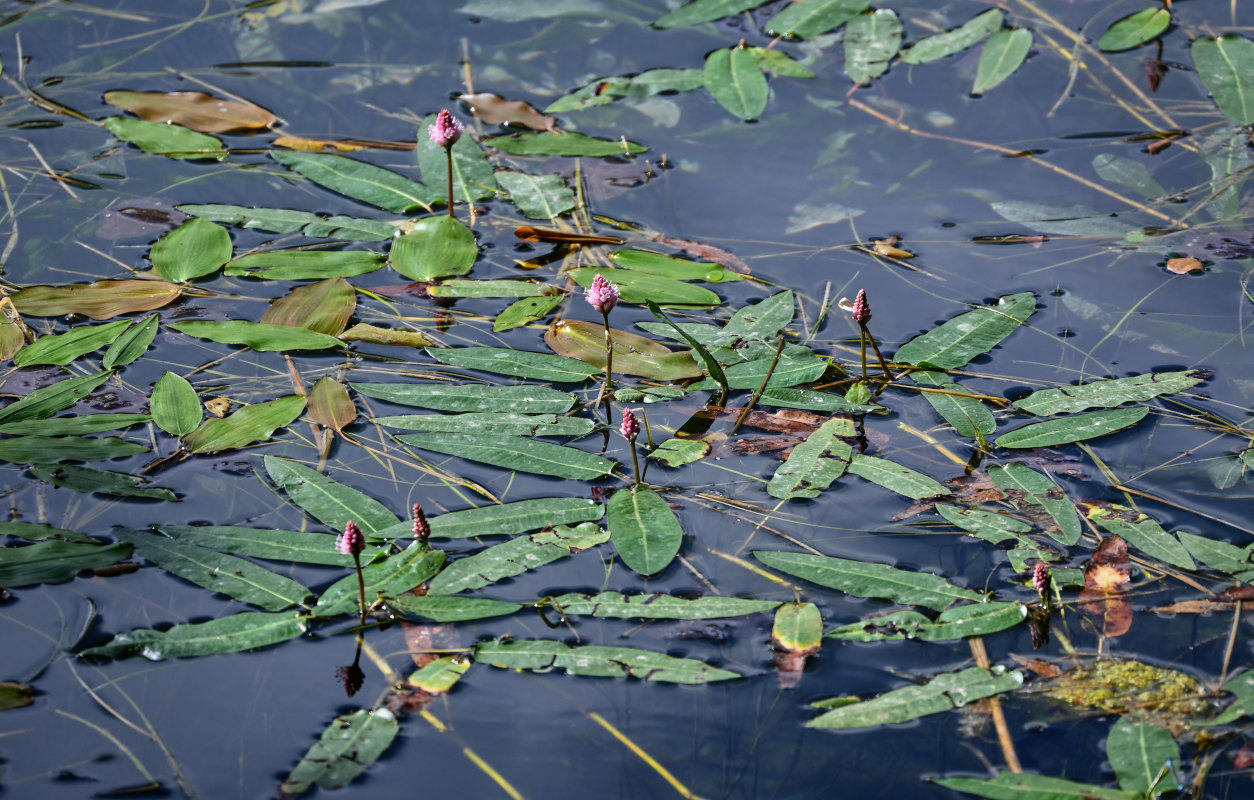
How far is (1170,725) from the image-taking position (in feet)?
4.08

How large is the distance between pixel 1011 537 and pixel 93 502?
1.41 m

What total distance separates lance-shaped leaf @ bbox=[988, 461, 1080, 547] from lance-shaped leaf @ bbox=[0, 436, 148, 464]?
141 centimetres

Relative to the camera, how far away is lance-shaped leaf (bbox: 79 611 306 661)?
1.32 meters

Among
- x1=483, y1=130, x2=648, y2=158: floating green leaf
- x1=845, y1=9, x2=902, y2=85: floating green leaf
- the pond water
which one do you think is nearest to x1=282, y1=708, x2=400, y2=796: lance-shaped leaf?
the pond water

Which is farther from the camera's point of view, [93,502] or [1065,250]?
[1065,250]

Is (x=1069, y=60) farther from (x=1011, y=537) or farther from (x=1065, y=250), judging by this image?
(x=1011, y=537)

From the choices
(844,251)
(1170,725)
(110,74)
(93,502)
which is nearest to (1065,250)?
(844,251)

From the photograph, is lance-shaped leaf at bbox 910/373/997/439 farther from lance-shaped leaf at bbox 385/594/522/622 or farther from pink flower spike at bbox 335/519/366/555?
pink flower spike at bbox 335/519/366/555

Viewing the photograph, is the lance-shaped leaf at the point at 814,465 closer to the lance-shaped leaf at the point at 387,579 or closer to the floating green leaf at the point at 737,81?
the lance-shaped leaf at the point at 387,579

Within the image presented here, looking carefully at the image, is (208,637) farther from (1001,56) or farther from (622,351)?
(1001,56)

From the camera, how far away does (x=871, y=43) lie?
2.63m

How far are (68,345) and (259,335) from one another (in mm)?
343

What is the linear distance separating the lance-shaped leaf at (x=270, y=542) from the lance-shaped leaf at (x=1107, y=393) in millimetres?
1140

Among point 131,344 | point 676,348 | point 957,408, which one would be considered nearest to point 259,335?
point 131,344
